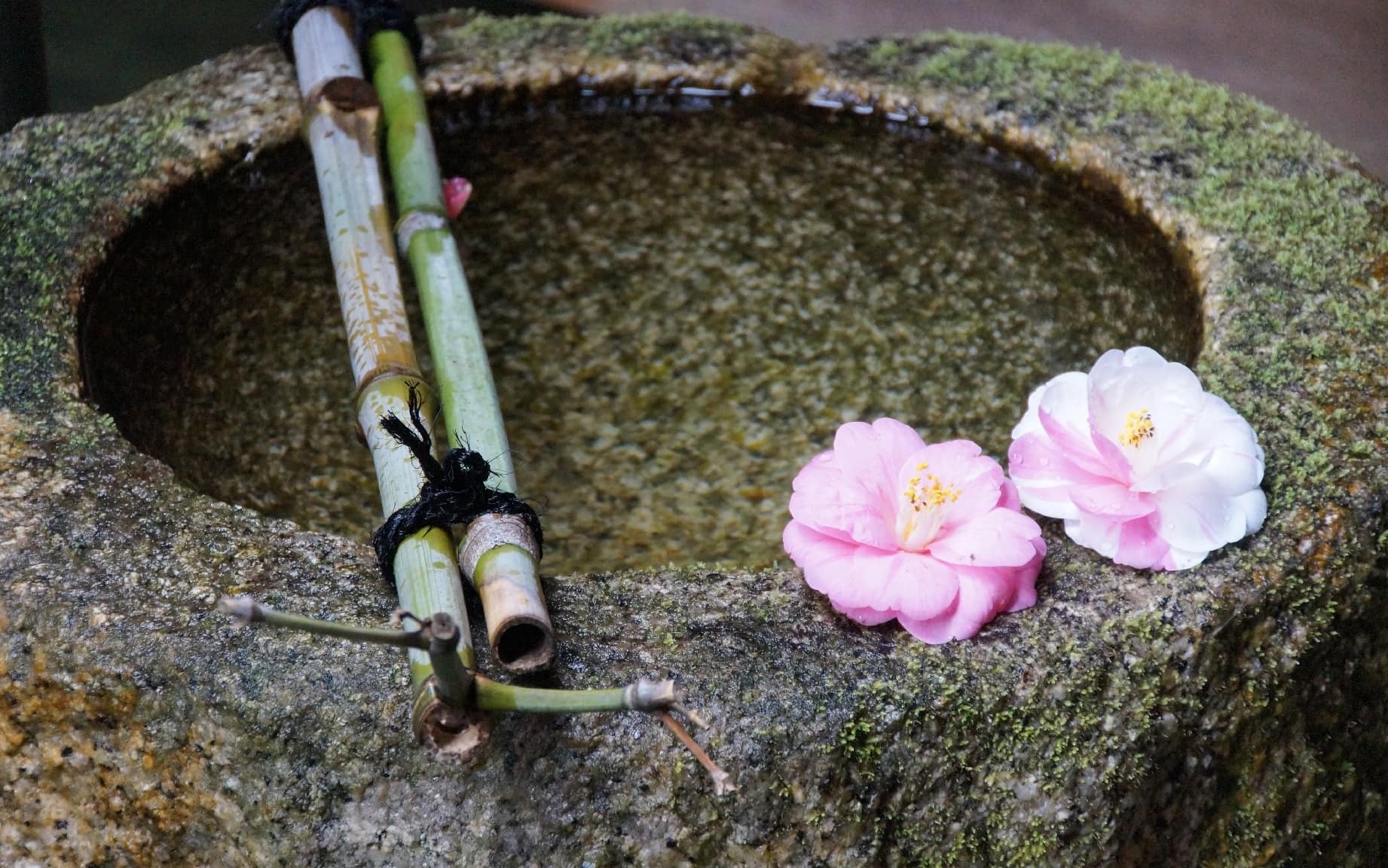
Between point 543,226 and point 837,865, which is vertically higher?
point 543,226

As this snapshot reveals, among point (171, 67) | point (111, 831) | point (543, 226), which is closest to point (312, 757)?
point (111, 831)

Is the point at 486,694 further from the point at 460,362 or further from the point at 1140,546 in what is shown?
the point at 1140,546

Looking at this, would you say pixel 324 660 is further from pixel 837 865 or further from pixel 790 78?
pixel 790 78

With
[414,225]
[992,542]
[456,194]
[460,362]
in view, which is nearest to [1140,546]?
[992,542]

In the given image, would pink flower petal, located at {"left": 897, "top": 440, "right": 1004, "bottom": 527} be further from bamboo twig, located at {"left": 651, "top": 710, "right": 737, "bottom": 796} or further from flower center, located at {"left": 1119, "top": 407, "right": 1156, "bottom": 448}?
bamboo twig, located at {"left": 651, "top": 710, "right": 737, "bottom": 796}

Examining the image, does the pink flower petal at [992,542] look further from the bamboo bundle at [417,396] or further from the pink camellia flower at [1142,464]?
the bamboo bundle at [417,396]

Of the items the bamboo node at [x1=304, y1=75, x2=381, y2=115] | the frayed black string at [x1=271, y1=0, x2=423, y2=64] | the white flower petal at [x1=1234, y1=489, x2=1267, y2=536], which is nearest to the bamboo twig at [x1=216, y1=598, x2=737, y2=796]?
the white flower petal at [x1=1234, y1=489, x2=1267, y2=536]

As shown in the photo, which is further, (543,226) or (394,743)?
(543,226)
